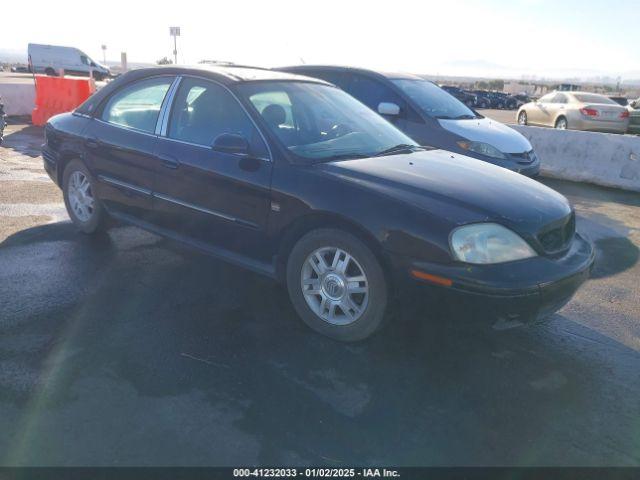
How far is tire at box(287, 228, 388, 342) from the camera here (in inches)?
126

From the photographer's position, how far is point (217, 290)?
4180 mm

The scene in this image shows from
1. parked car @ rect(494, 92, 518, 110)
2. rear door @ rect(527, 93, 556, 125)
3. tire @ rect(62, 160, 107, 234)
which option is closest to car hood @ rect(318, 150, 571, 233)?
tire @ rect(62, 160, 107, 234)

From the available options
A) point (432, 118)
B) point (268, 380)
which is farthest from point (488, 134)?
point (268, 380)

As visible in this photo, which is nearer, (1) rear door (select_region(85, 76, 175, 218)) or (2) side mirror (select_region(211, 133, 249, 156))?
(2) side mirror (select_region(211, 133, 249, 156))

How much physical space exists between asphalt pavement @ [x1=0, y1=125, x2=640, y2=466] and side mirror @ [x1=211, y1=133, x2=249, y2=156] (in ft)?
3.61

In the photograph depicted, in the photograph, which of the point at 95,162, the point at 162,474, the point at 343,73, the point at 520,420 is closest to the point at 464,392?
the point at 520,420

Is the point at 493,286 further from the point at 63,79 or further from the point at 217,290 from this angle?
the point at 63,79

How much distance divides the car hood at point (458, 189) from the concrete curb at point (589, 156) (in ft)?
20.1

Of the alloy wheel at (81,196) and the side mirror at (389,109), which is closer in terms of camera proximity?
the alloy wheel at (81,196)

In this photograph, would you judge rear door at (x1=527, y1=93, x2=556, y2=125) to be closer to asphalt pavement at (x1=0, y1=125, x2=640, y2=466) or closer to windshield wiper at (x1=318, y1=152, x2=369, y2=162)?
asphalt pavement at (x1=0, y1=125, x2=640, y2=466)

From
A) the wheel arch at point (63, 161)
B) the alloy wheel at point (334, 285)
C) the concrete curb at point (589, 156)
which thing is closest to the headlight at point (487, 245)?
the alloy wheel at point (334, 285)

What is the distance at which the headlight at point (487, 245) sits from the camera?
2.99 meters

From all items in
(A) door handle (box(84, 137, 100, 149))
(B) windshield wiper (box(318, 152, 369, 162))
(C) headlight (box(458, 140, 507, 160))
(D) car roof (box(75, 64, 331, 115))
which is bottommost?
(C) headlight (box(458, 140, 507, 160))

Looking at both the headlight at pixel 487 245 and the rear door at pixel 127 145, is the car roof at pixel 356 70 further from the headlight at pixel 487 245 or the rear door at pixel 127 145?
the headlight at pixel 487 245
